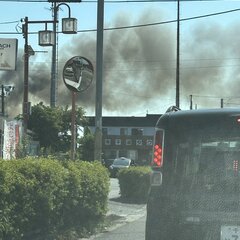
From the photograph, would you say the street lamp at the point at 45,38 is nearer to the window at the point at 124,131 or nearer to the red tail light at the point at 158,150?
the red tail light at the point at 158,150

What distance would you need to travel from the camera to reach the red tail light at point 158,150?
20.2ft

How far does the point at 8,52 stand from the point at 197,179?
1636 centimetres

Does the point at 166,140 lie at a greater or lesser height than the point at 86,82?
lesser

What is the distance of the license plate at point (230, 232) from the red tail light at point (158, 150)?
0.97 meters

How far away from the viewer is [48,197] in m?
8.16

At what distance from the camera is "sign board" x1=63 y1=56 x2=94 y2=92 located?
35.5 ft

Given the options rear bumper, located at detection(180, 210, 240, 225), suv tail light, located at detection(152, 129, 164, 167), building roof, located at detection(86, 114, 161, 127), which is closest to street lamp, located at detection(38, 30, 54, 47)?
suv tail light, located at detection(152, 129, 164, 167)


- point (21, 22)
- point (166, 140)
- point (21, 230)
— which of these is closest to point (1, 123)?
point (21, 22)

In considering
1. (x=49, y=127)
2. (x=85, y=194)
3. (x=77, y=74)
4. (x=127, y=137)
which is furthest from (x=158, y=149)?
(x=127, y=137)

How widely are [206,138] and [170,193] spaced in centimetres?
71

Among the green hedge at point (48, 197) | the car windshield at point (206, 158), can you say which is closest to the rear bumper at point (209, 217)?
the car windshield at point (206, 158)

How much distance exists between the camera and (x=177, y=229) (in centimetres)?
598

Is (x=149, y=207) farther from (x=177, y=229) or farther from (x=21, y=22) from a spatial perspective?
(x=21, y=22)

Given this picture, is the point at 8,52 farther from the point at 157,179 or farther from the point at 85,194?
the point at 157,179
